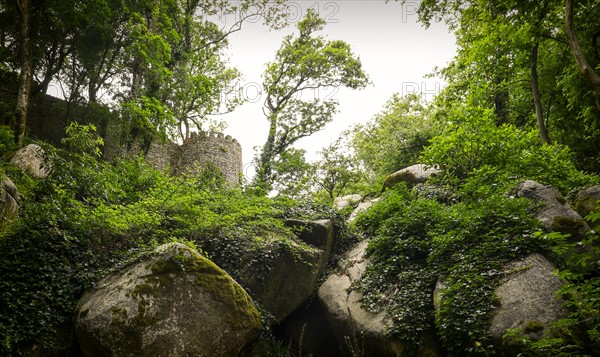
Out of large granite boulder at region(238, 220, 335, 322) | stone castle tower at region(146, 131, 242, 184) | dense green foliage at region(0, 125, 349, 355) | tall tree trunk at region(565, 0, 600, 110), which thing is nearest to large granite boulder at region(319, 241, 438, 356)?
large granite boulder at region(238, 220, 335, 322)

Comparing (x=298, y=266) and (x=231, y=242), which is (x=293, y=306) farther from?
(x=231, y=242)

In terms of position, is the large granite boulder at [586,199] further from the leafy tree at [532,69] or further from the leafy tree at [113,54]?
the leafy tree at [113,54]

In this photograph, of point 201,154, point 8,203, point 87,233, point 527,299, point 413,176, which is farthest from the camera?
point 201,154

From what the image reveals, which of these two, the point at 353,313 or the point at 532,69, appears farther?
the point at 532,69

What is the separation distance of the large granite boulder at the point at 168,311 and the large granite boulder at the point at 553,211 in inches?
217

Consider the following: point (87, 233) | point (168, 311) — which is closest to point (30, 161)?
point (87, 233)

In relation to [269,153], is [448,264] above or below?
below

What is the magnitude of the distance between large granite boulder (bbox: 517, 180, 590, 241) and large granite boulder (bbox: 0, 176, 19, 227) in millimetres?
9384

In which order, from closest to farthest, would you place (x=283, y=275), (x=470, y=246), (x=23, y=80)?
(x=470, y=246), (x=283, y=275), (x=23, y=80)

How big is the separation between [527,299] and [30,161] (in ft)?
35.3

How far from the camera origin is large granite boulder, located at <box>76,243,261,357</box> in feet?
15.6

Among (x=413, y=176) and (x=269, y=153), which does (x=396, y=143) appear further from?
(x=269, y=153)

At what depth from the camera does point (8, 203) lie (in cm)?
611

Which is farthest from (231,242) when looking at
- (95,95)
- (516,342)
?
(95,95)
